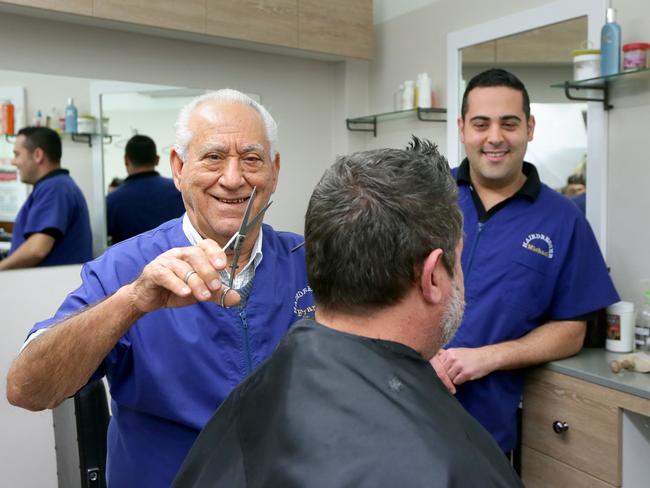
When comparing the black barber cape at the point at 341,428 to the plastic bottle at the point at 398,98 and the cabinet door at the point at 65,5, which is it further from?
the plastic bottle at the point at 398,98

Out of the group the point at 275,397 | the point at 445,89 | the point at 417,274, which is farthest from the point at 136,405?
the point at 445,89

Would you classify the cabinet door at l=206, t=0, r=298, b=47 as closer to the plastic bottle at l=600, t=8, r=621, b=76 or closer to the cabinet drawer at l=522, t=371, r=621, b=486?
the plastic bottle at l=600, t=8, r=621, b=76

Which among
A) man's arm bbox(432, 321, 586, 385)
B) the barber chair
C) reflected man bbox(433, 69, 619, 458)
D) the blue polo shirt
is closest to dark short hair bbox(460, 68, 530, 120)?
reflected man bbox(433, 69, 619, 458)

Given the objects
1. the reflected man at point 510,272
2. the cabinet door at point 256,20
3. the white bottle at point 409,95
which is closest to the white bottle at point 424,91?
the white bottle at point 409,95

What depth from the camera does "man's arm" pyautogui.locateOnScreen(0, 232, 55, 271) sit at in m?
3.04

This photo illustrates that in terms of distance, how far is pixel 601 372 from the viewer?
219cm

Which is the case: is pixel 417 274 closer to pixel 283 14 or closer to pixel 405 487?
pixel 405 487

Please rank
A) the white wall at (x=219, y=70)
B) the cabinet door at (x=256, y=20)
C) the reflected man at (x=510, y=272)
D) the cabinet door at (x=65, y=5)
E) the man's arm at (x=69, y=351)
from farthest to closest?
the cabinet door at (x=256, y=20) < the white wall at (x=219, y=70) < the cabinet door at (x=65, y=5) < the reflected man at (x=510, y=272) < the man's arm at (x=69, y=351)

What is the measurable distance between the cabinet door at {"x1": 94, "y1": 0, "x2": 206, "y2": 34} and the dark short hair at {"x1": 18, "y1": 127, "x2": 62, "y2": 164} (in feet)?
1.99

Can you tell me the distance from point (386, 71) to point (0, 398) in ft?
9.02

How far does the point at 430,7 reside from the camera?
11.7ft

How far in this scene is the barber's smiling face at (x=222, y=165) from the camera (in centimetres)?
149

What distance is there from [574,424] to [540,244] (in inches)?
25.2

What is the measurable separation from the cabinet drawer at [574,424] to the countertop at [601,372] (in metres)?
0.03
